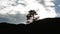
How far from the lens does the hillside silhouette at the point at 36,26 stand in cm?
126

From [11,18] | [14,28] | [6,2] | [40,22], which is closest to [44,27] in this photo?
[40,22]

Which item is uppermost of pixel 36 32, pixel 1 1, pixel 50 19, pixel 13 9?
pixel 1 1

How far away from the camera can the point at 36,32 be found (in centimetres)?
130

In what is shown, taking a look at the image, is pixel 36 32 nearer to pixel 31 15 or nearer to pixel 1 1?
pixel 31 15

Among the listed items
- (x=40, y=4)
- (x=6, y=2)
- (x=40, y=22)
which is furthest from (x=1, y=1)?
(x=40, y=22)

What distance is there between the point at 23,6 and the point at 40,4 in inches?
7.5

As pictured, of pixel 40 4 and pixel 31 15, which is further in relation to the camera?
pixel 40 4

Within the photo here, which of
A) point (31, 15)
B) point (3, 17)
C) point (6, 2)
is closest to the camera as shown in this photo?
point (31, 15)

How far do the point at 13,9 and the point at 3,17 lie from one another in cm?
16

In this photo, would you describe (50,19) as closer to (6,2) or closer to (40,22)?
(40,22)

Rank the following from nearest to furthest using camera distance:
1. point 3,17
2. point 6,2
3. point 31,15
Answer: point 31,15, point 3,17, point 6,2

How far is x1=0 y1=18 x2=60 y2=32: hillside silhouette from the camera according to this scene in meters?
1.26

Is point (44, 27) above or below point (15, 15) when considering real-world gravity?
below

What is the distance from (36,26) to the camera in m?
1.28
